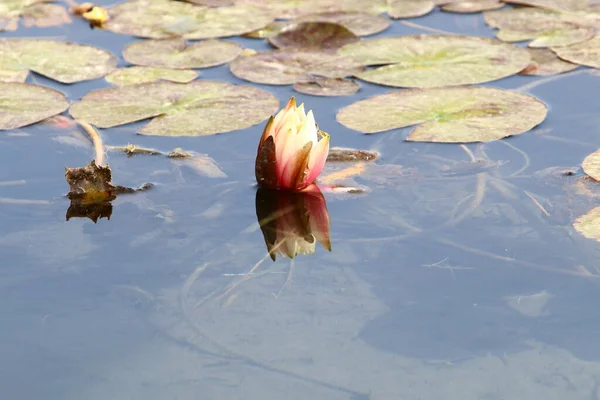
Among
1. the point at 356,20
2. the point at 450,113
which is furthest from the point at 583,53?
the point at 356,20

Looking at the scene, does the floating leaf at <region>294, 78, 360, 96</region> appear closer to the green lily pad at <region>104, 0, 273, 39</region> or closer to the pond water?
the pond water

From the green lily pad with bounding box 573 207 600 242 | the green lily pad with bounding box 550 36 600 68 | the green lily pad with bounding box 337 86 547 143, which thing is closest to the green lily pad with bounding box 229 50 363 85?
the green lily pad with bounding box 337 86 547 143

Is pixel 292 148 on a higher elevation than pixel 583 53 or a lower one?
higher

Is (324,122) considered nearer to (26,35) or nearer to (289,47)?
(289,47)

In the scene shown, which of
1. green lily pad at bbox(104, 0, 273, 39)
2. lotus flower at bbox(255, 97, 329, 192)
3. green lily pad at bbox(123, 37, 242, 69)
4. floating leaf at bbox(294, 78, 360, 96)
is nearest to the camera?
lotus flower at bbox(255, 97, 329, 192)

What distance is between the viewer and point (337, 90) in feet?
13.2

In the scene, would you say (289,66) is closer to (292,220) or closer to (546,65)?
(546,65)

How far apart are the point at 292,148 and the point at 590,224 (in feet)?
3.17

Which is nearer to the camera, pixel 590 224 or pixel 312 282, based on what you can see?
pixel 312 282

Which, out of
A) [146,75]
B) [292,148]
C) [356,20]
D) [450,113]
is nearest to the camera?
[292,148]

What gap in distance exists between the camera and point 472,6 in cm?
509

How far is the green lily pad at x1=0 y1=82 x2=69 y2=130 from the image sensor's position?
12.0 ft

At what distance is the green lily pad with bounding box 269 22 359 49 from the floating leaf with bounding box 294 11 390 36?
0.46 ft

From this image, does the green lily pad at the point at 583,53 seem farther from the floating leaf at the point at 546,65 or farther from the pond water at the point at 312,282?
the pond water at the point at 312,282
